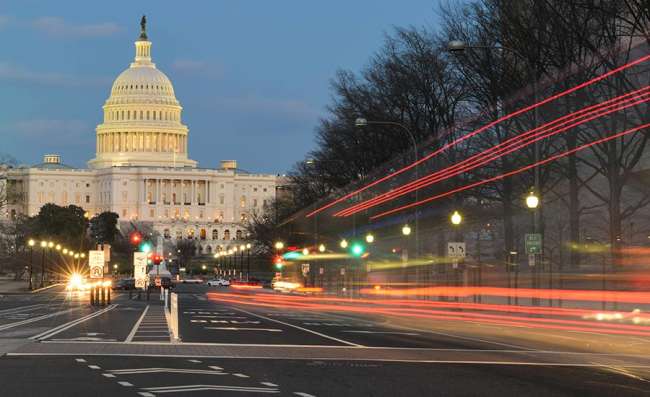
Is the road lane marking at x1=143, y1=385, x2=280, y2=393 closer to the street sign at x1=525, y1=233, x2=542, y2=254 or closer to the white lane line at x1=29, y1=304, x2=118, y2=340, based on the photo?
the white lane line at x1=29, y1=304, x2=118, y2=340

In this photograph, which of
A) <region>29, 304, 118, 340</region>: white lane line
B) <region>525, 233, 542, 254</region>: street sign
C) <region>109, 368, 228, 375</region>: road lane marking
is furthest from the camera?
<region>525, 233, 542, 254</region>: street sign

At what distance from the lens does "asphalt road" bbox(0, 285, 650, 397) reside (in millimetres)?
17969

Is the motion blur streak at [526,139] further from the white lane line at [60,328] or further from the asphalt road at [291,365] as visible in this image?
the white lane line at [60,328]

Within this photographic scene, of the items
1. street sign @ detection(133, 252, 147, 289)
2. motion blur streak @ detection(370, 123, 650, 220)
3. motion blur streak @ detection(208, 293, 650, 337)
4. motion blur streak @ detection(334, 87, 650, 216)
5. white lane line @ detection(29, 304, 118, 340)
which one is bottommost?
motion blur streak @ detection(208, 293, 650, 337)

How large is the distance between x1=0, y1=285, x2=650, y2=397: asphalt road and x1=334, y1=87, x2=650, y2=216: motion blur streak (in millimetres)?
14453

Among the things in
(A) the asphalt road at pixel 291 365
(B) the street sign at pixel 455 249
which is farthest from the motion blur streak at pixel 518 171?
(A) the asphalt road at pixel 291 365

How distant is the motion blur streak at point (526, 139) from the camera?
45.0m

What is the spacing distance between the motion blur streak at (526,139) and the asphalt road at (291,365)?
14.5 metres

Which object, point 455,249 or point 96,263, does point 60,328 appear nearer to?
point 455,249

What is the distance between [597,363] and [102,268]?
33767mm

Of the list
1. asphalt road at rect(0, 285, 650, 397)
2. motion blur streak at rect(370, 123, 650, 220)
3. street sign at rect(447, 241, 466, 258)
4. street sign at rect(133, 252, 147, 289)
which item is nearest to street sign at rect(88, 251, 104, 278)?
street sign at rect(133, 252, 147, 289)

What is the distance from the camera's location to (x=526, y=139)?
52812 millimetres

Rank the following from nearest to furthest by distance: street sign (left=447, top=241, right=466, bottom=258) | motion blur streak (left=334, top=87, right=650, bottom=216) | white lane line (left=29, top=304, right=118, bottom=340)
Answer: white lane line (left=29, top=304, right=118, bottom=340)
motion blur streak (left=334, top=87, right=650, bottom=216)
street sign (left=447, top=241, right=466, bottom=258)

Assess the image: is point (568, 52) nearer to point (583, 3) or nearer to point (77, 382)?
point (583, 3)
